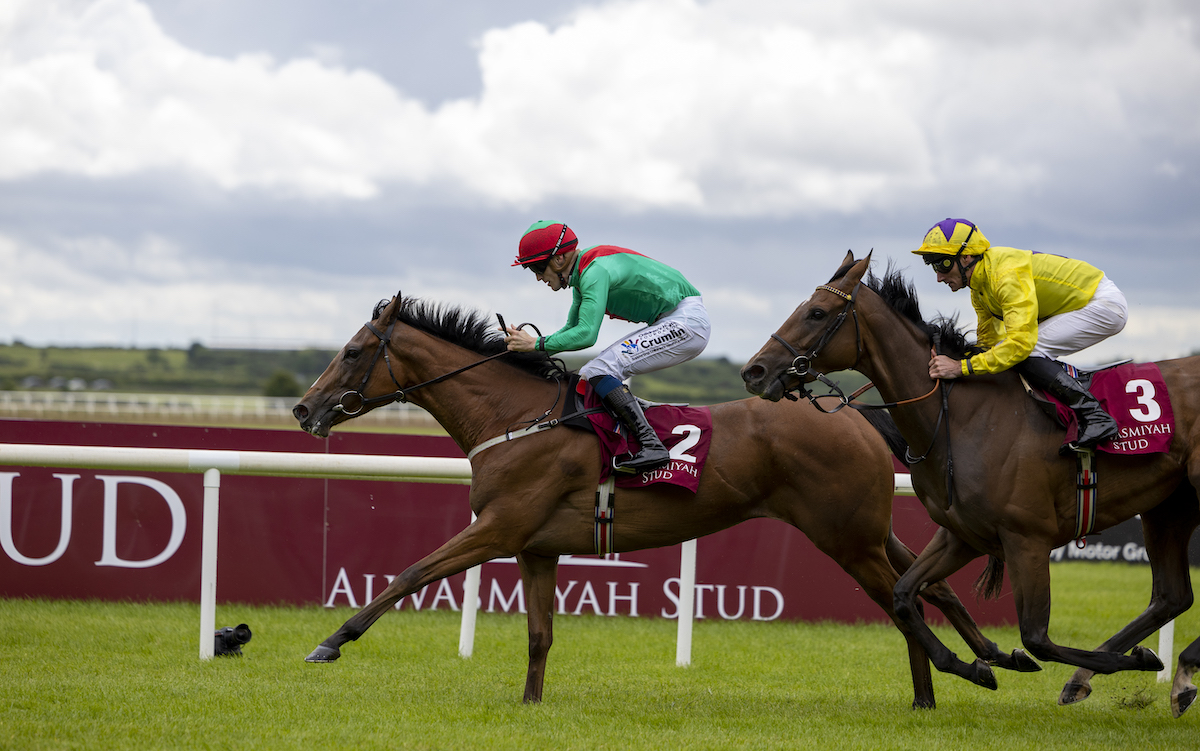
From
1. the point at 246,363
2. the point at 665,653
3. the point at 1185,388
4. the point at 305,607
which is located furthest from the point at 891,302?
the point at 246,363

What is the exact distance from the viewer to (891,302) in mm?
4652

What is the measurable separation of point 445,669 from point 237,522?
99.0 inches

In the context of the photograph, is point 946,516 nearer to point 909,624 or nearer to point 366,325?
point 909,624

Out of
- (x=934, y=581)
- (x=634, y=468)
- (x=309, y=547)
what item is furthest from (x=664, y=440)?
(x=309, y=547)

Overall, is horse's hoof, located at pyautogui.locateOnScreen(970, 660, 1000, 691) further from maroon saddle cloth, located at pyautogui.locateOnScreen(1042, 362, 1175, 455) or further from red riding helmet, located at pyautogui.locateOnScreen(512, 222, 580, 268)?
red riding helmet, located at pyautogui.locateOnScreen(512, 222, 580, 268)

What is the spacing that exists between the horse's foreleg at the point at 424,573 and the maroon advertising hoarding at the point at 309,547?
9.25 ft

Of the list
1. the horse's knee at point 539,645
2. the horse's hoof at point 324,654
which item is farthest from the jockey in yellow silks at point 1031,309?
the horse's hoof at point 324,654

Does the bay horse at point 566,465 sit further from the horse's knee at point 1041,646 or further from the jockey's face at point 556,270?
the horse's knee at point 1041,646

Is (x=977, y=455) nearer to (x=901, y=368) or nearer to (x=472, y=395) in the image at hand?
(x=901, y=368)

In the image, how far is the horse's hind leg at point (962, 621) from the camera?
4.52 m

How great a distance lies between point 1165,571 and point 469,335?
350cm

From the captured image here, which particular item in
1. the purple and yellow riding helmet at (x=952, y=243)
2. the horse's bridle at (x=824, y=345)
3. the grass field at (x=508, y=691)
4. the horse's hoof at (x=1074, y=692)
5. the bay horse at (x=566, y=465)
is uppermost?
the purple and yellow riding helmet at (x=952, y=243)

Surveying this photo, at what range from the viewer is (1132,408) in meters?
4.40

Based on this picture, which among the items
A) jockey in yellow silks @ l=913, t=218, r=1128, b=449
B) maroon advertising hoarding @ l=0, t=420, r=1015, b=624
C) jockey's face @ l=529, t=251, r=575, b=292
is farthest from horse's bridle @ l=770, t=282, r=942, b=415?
maroon advertising hoarding @ l=0, t=420, r=1015, b=624
